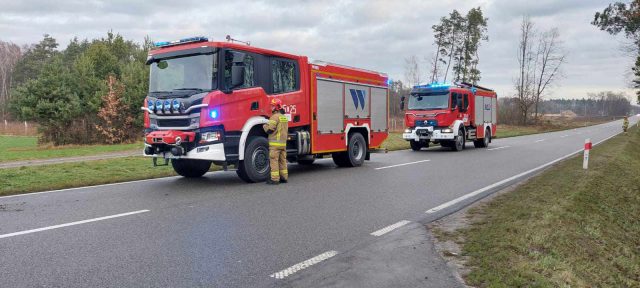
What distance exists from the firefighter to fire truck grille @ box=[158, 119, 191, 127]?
60.2 inches

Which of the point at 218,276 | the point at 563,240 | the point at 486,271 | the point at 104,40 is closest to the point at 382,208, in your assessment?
the point at 563,240

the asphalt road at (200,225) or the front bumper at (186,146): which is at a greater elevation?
the front bumper at (186,146)

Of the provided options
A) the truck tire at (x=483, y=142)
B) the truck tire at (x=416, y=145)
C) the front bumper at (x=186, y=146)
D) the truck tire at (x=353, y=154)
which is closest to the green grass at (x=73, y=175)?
the front bumper at (x=186, y=146)

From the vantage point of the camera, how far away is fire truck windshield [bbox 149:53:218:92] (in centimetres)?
898

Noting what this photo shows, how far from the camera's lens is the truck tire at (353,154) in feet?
→ 42.7

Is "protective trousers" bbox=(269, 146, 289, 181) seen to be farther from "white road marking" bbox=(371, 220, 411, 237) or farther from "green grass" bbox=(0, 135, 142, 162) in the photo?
"green grass" bbox=(0, 135, 142, 162)

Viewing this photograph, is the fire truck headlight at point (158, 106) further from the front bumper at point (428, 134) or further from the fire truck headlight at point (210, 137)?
the front bumper at point (428, 134)

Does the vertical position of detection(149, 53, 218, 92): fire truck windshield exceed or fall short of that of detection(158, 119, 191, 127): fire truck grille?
it exceeds it

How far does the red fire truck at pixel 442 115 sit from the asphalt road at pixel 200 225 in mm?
8602

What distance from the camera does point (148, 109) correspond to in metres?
9.53

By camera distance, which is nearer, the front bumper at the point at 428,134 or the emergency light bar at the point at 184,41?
the emergency light bar at the point at 184,41

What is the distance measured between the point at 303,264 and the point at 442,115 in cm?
→ 1582

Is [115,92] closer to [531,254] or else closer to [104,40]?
[104,40]

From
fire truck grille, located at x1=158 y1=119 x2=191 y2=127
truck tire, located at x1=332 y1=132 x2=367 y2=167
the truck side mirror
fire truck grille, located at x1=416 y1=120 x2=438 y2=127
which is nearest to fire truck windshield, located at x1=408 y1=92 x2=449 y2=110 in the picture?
fire truck grille, located at x1=416 y1=120 x2=438 y2=127
